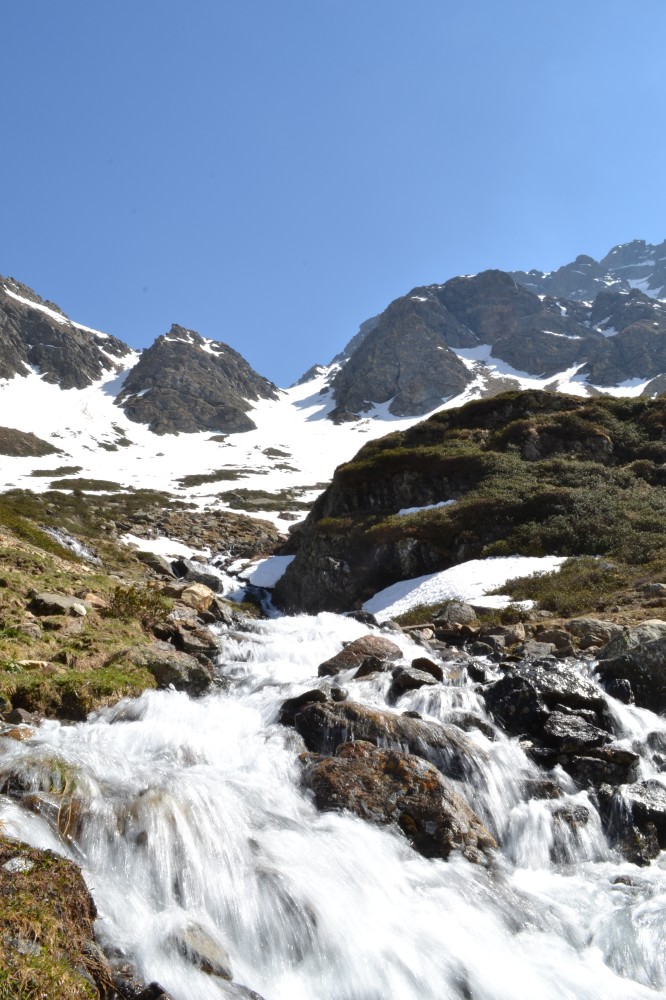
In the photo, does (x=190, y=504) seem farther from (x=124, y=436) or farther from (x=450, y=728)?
(x=124, y=436)

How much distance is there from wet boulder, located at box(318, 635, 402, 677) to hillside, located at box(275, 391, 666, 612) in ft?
35.7

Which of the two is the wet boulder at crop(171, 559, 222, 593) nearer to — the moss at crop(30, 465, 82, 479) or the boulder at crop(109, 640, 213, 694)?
the boulder at crop(109, 640, 213, 694)

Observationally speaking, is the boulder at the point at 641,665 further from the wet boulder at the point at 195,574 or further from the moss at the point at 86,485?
the moss at the point at 86,485

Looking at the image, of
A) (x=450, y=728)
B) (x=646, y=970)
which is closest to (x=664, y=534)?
(x=450, y=728)

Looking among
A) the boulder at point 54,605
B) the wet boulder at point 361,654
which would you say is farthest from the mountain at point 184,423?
the boulder at point 54,605

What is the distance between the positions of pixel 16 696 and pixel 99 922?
5.12m

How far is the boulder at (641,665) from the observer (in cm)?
1141

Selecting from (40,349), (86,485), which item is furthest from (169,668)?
(40,349)

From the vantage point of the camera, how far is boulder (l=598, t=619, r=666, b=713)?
37.4 feet

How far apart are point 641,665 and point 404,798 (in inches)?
273

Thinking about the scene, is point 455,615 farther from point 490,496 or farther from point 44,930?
point 44,930

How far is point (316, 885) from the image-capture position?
597 cm

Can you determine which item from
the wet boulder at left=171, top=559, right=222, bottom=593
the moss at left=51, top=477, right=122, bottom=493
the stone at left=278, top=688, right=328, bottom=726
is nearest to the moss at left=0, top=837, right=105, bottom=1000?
the stone at left=278, top=688, right=328, bottom=726

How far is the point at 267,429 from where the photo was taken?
18062cm
